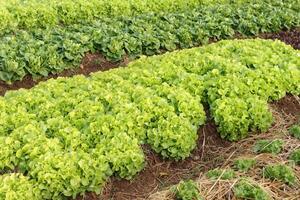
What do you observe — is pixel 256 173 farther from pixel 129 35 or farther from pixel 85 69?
pixel 129 35

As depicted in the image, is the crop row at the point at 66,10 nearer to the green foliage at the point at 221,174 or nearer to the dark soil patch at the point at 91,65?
the dark soil patch at the point at 91,65

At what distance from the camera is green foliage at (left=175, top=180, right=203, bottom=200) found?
5100mm

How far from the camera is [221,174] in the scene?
546 cm

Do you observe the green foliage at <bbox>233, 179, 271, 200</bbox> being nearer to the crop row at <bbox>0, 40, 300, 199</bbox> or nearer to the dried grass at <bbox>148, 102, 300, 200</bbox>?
the dried grass at <bbox>148, 102, 300, 200</bbox>

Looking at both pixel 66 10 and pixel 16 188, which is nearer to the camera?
pixel 16 188

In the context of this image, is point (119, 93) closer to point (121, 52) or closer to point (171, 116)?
point (171, 116)

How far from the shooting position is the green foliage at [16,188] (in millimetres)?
4613

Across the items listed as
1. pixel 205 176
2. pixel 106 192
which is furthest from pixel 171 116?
pixel 106 192

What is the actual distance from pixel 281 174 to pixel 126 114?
5.84 ft

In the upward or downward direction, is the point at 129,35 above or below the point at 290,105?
below

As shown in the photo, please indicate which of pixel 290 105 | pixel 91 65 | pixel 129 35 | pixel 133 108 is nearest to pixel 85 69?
pixel 91 65

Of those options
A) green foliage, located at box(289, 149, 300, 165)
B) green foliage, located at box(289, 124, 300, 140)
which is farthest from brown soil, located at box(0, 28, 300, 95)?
green foliage, located at box(289, 149, 300, 165)

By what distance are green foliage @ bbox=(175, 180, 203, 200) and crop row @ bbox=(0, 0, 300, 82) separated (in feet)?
11.8

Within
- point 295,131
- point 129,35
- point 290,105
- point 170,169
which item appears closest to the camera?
point 170,169
